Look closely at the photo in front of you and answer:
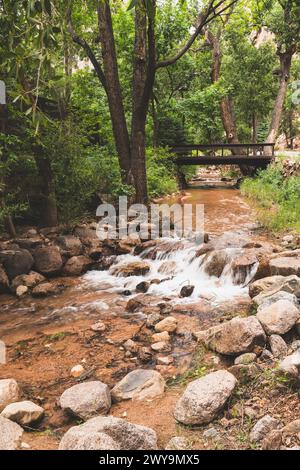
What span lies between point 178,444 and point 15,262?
5931 mm

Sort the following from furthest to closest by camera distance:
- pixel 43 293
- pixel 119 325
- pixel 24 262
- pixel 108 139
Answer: pixel 108 139, pixel 24 262, pixel 43 293, pixel 119 325

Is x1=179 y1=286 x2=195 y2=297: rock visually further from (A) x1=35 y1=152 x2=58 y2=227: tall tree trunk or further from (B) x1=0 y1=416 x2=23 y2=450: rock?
(A) x1=35 y1=152 x2=58 y2=227: tall tree trunk

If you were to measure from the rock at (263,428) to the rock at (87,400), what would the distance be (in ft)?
4.59

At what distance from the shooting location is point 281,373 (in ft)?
10.9

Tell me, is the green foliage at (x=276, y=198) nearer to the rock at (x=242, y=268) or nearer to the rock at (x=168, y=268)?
the rock at (x=242, y=268)

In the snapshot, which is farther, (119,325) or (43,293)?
(43,293)

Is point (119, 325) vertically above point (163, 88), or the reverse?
point (163, 88)

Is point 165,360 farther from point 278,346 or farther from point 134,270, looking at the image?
point 134,270
